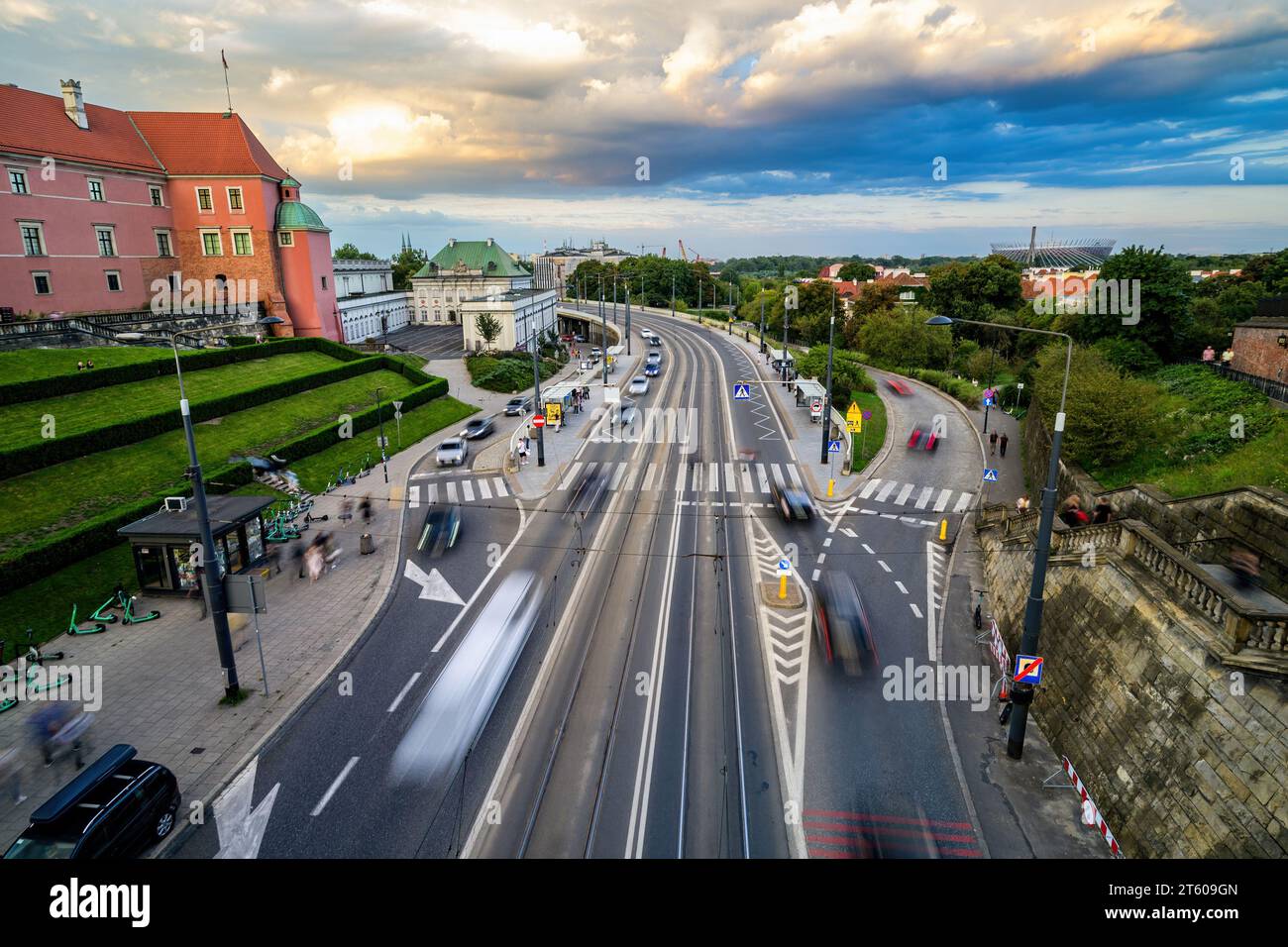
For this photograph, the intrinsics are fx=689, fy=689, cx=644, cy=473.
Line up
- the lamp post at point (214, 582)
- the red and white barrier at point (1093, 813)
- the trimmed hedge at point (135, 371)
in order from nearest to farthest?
the red and white barrier at point (1093, 813)
the lamp post at point (214, 582)
the trimmed hedge at point (135, 371)

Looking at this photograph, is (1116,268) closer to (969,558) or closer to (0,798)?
(969,558)

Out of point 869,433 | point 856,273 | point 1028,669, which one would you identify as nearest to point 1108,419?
point 1028,669

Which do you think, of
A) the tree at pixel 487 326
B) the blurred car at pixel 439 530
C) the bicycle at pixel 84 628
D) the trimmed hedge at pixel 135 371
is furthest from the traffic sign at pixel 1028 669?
the tree at pixel 487 326

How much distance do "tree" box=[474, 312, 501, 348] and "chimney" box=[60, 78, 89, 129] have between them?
3577 cm

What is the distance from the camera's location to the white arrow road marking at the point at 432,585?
Result: 2380cm

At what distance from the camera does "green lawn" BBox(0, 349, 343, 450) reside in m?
29.9

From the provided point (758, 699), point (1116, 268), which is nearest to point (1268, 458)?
point (758, 699)

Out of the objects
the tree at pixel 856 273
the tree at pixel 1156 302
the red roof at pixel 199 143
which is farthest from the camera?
the tree at pixel 856 273

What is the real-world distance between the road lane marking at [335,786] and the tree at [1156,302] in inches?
1757

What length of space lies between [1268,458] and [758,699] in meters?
18.6

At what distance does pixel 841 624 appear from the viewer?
21891mm

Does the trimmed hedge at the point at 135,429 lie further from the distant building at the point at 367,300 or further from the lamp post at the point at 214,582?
the distant building at the point at 367,300

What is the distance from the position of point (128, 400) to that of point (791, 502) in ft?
111
